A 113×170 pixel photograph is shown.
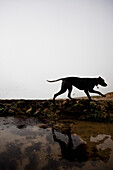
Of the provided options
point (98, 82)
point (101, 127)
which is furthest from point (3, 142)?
point (98, 82)

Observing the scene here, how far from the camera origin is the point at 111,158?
252 centimetres

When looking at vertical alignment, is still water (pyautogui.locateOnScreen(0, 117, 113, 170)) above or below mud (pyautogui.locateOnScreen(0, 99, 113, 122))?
below

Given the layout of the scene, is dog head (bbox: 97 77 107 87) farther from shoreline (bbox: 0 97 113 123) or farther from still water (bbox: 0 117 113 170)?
still water (bbox: 0 117 113 170)

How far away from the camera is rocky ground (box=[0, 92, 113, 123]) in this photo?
5098 millimetres

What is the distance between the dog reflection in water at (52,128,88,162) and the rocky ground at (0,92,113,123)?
1.95 m

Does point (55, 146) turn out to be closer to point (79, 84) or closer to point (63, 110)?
point (63, 110)

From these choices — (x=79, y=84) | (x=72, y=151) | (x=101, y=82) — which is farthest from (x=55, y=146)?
(x=101, y=82)

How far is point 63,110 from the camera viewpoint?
5.57 meters

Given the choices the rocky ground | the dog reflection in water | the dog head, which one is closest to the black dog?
the dog head

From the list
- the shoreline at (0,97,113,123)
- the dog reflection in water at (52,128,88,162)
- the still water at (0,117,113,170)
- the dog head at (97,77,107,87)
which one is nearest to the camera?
the still water at (0,117,113,170)

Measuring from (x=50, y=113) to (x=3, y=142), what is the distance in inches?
105

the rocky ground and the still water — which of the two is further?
the rocky ground

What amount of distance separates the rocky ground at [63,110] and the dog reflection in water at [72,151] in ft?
6.38

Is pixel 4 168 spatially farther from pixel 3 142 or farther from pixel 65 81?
pixel 65 81
